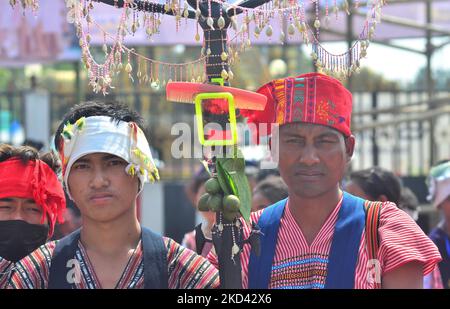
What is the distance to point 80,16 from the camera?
2.89 m

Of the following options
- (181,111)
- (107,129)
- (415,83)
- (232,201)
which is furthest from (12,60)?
(232,201)

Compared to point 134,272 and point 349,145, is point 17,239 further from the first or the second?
point 349,145

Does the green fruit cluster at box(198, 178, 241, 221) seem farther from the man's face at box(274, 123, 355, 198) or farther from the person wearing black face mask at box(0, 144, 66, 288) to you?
the person wearing black face mask at box(0, 144, 66, 288)

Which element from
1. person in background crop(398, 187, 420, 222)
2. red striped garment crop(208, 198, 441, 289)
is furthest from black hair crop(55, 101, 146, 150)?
person in background crop(398, 187, 420, 222)

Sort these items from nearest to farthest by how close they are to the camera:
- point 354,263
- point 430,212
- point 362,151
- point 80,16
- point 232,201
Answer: point 232,201 < point 80,16 < point 354,263 < point 430,212 < point 362,151

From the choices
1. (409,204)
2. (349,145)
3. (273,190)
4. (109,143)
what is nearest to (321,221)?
(349,145)

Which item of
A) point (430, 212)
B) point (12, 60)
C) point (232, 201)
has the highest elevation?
point (12, 60)

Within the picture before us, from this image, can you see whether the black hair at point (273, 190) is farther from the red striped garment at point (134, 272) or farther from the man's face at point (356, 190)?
the red striped garment at point (134, 272)

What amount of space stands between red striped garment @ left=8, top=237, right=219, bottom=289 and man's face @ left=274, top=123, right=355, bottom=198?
0.46 m

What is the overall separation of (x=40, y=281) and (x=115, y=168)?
1.52ft

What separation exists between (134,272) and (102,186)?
1.04 ft

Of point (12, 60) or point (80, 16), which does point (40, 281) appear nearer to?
point (80, 16)

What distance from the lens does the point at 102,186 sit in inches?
121

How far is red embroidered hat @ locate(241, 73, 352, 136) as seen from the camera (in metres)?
3.24
